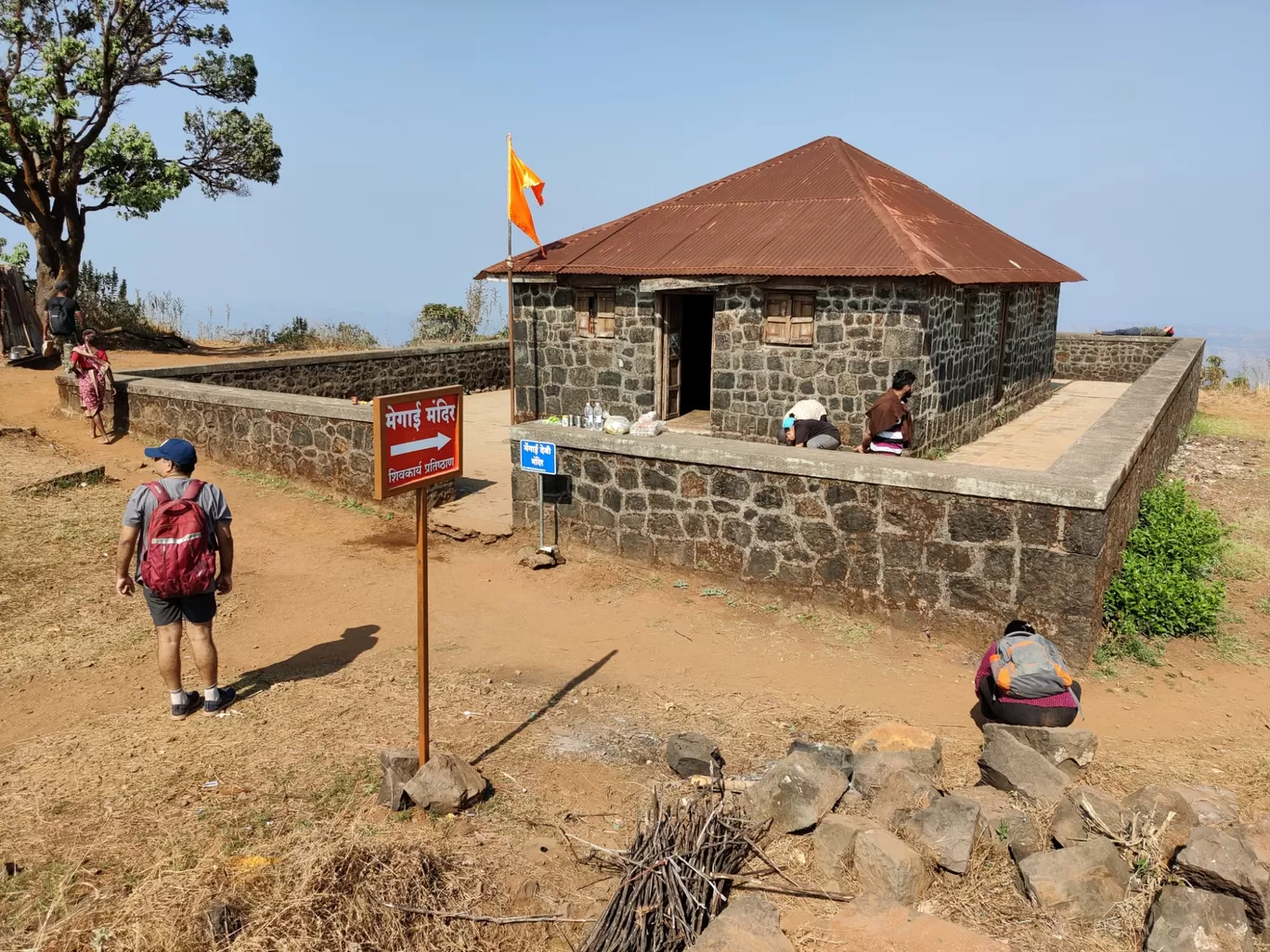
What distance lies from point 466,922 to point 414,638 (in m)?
3.35

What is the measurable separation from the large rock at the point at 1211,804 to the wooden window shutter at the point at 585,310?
10723 mm

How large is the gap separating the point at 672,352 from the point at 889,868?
10552 millimetres

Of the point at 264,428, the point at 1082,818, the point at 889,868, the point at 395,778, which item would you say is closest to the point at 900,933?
the point at 889,868

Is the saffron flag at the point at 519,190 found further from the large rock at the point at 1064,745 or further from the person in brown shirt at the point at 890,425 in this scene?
the large rock at the point at 1064,745

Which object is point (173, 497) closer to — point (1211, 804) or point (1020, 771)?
point (1020, 771)

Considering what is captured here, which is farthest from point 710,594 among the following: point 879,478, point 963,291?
point 963,291

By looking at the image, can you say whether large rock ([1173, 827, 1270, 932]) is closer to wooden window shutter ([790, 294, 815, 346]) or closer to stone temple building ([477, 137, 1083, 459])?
stone temple building ([477, 137, 1083, 459])

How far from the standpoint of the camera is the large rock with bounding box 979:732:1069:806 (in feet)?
Answer: 14.4

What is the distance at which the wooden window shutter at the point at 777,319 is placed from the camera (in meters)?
12.2

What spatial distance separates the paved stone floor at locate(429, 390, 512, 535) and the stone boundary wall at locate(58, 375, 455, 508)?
13.3 inches

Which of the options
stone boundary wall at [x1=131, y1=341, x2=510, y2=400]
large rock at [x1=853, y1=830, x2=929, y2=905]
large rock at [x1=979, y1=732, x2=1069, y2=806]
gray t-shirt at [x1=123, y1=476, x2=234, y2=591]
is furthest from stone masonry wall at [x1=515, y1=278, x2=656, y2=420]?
large rock at [x1=853, y1=830, x2=929, y2=905]

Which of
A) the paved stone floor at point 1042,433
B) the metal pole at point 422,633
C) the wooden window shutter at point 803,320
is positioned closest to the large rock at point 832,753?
the metal pole at point 422,633

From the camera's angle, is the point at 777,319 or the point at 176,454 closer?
the point at 176,454

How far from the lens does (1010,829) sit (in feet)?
13.3
